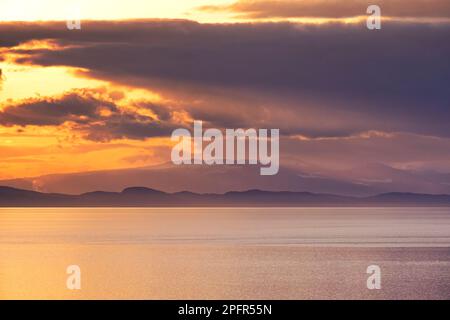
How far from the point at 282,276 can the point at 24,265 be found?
1142 inches

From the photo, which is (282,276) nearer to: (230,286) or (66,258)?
(230,286)

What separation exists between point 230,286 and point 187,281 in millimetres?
5162
